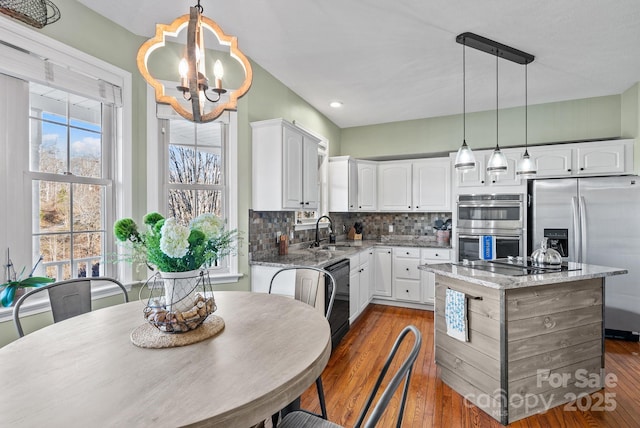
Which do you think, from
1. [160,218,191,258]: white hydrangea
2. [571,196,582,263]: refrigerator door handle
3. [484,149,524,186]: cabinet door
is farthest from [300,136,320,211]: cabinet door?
[571,196,582,263]: refrigerator door handle

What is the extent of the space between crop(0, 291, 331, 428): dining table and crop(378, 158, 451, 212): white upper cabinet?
3.61 meters

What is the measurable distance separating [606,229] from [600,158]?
33.1 inches

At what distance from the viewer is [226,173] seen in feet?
9.44

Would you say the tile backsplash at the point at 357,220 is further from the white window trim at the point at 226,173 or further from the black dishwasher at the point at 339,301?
the black dishwasher at the point at 339,301

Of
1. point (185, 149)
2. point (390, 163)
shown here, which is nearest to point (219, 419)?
point (185, 149)

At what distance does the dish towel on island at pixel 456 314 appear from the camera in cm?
219

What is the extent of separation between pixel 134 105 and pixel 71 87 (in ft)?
1.43

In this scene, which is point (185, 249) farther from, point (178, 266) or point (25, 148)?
point (25, 148)

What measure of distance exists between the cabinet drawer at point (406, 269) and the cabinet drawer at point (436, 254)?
0.55 ft

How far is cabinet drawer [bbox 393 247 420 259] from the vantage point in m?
4.36

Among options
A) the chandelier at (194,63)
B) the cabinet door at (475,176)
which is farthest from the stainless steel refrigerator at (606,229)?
the chandelier at (194,63)

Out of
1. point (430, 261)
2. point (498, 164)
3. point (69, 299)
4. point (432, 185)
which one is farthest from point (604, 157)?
point (69, 299)

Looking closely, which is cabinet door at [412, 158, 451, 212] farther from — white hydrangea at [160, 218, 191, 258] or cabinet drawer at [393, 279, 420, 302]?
white hydrangea at [160, 218, 191, 258]

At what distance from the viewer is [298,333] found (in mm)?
1312
